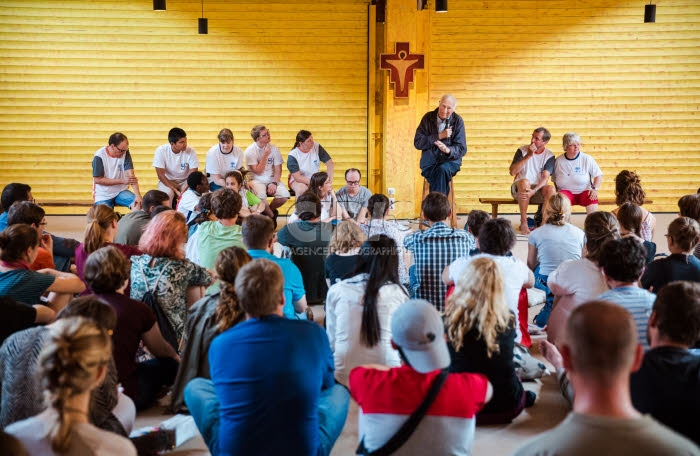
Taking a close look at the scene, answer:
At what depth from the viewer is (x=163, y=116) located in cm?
1105

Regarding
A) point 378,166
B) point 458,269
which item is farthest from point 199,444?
point 378,166

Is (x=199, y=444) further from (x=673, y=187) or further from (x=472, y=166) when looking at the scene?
(x=673, y=187)

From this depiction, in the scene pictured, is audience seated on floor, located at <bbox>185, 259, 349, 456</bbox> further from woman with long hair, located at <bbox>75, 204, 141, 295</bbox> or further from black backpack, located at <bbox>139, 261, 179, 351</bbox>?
woman with long hair, located at <bbox>75, 204, 141, 295</bbox>

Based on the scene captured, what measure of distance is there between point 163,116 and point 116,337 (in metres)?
7.91

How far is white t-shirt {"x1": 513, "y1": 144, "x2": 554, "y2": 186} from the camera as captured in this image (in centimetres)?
956

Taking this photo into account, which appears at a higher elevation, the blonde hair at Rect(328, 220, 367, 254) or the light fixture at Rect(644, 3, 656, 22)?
the light fixture at Rect(644, 3, 656, 22)

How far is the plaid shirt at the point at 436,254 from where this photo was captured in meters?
5.00

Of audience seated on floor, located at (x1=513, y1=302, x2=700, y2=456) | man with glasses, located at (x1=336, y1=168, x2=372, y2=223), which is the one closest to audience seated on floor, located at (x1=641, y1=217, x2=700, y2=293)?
audience seated on floor, located at (x1=513, y1=302, x2=700, y2=456)

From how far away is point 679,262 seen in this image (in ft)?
13.9

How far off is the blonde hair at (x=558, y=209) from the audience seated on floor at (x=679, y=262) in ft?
4.16

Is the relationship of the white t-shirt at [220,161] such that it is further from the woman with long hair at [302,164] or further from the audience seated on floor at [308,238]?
the audience seated on floor at [308,238]

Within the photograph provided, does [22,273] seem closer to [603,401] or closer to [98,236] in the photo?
[98,236]

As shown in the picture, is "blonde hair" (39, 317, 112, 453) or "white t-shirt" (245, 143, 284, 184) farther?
"white t-shirt" (245, 143, 284, 184)

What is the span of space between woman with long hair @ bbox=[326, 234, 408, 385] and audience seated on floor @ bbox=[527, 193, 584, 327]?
6.47 ft
